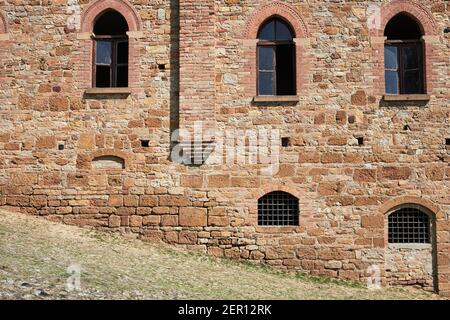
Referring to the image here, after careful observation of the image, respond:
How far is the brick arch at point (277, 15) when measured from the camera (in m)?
11.4

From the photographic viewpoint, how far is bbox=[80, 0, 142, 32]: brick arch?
1168cm

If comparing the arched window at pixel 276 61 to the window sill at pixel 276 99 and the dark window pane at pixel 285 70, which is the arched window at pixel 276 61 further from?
the window sill at pixel 276 99

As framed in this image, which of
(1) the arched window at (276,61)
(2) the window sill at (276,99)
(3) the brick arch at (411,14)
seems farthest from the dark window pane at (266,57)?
(3) the brick arch at (411,14)

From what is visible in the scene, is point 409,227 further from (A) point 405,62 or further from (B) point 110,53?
(B) point 110,53

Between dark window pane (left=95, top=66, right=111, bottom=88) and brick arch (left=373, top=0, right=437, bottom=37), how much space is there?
5.75 metres

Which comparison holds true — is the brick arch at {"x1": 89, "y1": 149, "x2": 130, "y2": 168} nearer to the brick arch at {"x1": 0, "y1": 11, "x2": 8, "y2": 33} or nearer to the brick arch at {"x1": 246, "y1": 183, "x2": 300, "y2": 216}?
the brick arch at {"x1": 246, "y1": 183, "x2": 300, "y2": 216}

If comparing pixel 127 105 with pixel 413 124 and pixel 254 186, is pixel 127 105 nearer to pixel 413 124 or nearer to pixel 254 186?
pixel 254 186

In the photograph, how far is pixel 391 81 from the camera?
11.5 meters

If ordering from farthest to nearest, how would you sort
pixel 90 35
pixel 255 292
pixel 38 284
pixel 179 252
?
pixel 90 35, pixel 179 252, pixel 255 292, pixel 38 284

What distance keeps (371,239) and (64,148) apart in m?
6.61

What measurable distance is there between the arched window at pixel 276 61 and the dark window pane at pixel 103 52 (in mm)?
3255

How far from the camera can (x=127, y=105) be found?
11570mm

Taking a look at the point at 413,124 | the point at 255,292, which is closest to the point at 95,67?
the point at 255,292

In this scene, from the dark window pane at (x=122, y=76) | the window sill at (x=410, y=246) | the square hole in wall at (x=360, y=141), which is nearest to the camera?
the window sill at (x=410, y=246)
